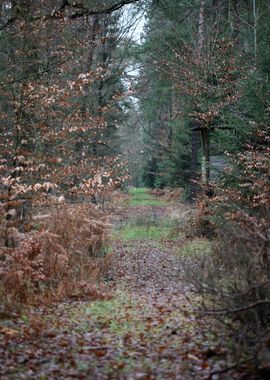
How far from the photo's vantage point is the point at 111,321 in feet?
26.1

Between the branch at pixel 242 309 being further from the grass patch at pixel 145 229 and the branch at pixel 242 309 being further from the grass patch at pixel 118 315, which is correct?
the grass patch at pixel 145 229

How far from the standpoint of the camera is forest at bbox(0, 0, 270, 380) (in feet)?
19.1

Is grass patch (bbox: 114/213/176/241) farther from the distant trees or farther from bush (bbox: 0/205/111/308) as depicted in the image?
bush (bbox: 0/205/111/308)

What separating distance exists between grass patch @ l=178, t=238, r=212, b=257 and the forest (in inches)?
2.7

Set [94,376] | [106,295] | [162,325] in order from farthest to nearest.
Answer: [106,295] → [162,325] → [94,376]

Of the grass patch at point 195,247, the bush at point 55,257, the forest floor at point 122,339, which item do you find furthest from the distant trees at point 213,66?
the forest floor at point 122,339

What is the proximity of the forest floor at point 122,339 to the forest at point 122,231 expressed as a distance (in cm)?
3

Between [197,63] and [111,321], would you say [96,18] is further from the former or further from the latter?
[111,321]

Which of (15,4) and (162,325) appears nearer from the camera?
(162,325)

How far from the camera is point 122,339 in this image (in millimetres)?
6965

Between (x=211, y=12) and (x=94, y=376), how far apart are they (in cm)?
1784

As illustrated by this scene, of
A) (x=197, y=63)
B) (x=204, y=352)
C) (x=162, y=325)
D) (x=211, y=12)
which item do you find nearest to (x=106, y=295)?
(x=162, y=325)

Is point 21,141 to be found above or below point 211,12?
→ below

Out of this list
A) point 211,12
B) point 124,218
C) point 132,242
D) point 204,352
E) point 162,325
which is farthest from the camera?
point 124,218
